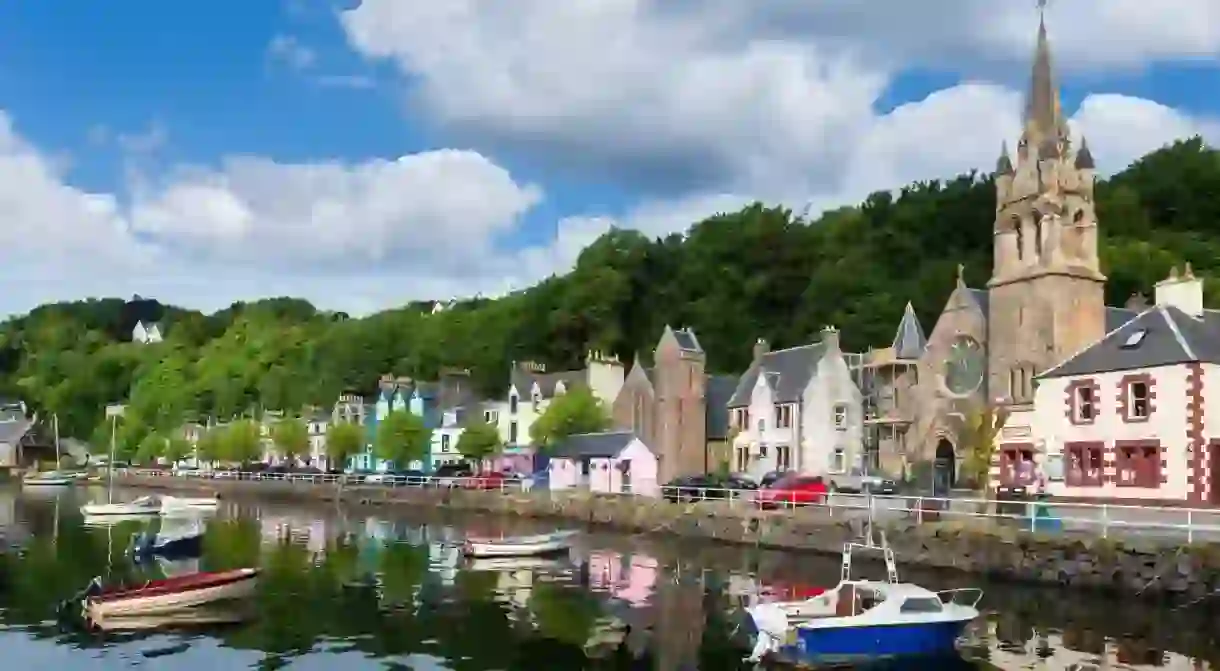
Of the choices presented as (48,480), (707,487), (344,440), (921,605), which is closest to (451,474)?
(344,440)

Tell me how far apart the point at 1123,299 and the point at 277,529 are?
6123 cm

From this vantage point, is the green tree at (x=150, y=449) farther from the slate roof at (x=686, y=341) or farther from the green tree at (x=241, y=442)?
the slate roof at (x=686, y=341)

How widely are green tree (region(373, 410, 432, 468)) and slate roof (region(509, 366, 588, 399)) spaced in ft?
28.4

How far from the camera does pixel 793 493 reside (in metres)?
53.1

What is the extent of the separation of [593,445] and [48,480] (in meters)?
79.6

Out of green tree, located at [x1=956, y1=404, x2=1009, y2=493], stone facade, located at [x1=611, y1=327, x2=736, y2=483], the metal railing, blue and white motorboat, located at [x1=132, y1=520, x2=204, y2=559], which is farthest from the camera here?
stone facade, located at [x1=611, y1=327, x2=736, y2=483]

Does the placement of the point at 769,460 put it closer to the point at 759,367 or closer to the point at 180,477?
the point at 759,367

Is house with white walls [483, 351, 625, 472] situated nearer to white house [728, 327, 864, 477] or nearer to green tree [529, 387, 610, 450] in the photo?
green tree [529, 387, 610, 450]

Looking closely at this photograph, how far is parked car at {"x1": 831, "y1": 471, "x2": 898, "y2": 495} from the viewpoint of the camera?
55.8m

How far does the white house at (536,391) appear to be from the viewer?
91.7 m

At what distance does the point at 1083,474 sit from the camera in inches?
1838

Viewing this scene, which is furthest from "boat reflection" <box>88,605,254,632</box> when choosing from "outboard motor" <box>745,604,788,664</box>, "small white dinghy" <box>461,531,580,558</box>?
"outboard motor" <box>745,604,788,664</box>

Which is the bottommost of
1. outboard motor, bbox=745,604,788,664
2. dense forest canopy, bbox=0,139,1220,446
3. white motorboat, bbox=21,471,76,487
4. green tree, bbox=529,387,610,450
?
white motorboat, bbox=21,471,76,487

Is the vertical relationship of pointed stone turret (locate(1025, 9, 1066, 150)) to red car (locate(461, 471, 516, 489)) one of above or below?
above
